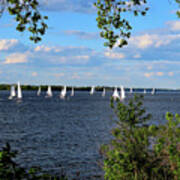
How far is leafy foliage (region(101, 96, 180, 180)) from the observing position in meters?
9.85

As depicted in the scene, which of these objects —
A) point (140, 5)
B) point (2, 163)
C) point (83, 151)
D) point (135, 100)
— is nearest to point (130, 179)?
point (135, 100)

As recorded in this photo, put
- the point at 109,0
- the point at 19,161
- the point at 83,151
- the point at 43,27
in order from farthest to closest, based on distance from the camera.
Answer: the point at 83,151
the point at 19,161
the point at 109,0
the point at 43,27

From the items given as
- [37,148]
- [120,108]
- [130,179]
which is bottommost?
[37,148]

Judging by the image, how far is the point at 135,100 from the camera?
11.4 meters

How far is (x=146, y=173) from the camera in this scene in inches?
399

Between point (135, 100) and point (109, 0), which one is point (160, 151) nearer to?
point (135, 100)

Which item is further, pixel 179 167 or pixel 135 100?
pixel 135 100

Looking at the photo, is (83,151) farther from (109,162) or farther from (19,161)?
(109,162)

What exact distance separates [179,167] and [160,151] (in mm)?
889

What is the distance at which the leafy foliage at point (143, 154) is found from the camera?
9852 mm

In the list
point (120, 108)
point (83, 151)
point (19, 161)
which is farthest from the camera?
point (83, 151)

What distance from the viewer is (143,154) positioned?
404 inches

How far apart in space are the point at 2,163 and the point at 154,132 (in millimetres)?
4248

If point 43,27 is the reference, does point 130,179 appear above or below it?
below
